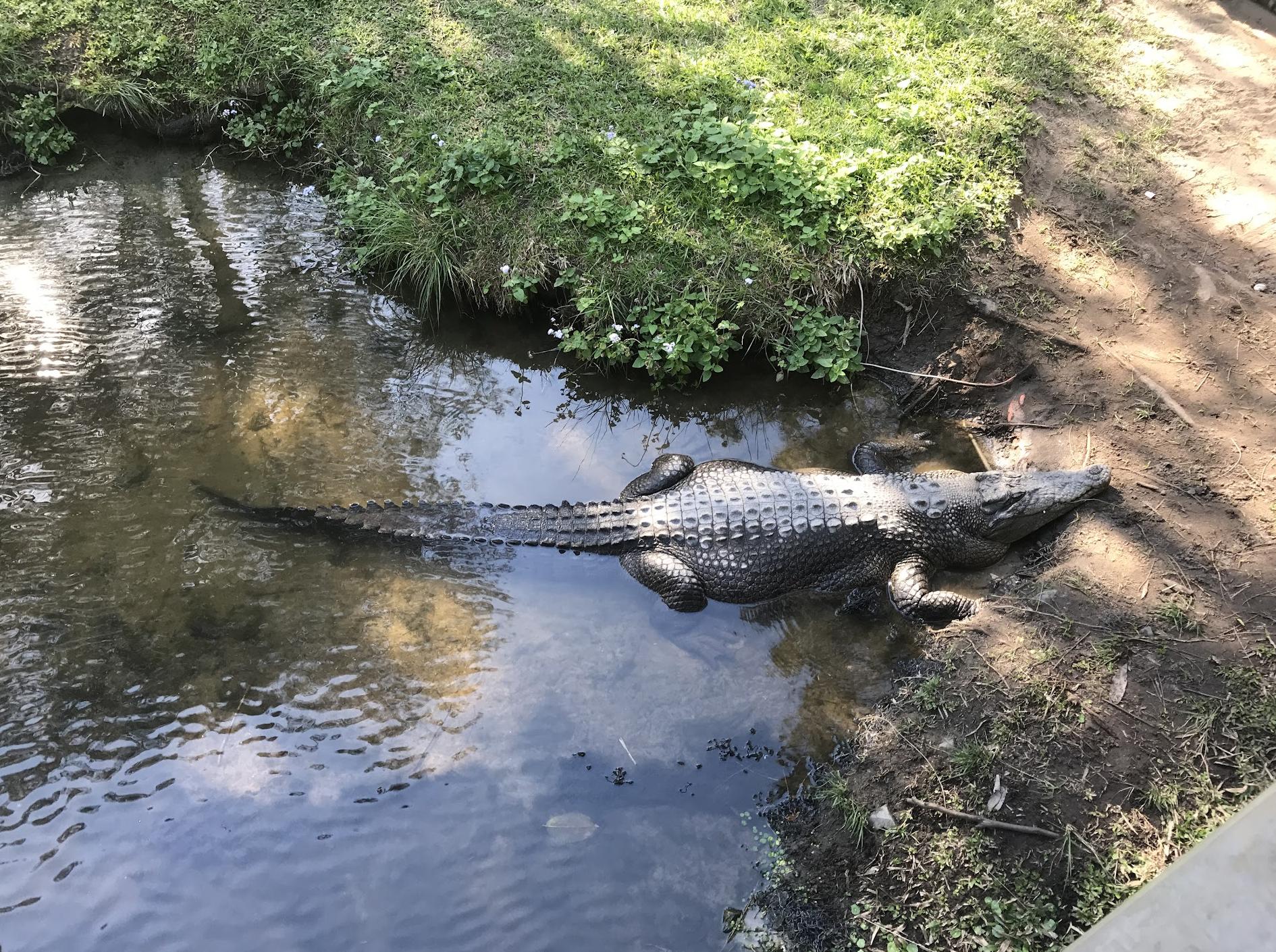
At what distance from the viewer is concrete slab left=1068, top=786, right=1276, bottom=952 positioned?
94.0 inches

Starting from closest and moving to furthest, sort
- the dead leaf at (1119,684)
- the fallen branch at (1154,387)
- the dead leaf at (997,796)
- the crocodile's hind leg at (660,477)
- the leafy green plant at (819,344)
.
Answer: the dead leaf at (997,796) < the dead leaf at (1119,684) < the fallen branch at (1154,387) < the crocodile's hind leg at (660,477) < the leafy green plant at (819,344)

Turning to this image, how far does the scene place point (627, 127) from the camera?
6.77m

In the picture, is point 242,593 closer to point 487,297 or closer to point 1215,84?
point 487,297

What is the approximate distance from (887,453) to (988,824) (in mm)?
2790

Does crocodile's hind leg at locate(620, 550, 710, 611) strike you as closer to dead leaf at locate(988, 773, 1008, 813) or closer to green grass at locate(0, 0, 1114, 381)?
green grass at locate(0, 0, 1114, 381)

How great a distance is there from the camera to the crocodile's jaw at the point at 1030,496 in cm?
499

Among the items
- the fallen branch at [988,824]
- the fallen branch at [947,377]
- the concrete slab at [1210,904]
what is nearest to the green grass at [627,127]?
the fallen branch at [947,377]

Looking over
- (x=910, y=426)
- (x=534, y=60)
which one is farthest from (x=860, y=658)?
(x=534, y=60)

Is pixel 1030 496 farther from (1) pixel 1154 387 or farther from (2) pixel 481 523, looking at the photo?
(2) pixel 481 523

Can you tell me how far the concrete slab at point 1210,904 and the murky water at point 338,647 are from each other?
1765mm

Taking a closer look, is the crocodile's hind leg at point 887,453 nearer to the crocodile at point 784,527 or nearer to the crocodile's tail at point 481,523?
the crocodile at point 784,527

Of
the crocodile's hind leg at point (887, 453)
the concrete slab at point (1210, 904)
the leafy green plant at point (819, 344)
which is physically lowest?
the crocodile's hind leg at point (887, 453)

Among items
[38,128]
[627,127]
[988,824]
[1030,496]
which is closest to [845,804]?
[988,824]

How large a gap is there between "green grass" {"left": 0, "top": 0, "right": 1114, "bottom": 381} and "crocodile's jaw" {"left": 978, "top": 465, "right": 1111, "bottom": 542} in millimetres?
1357
